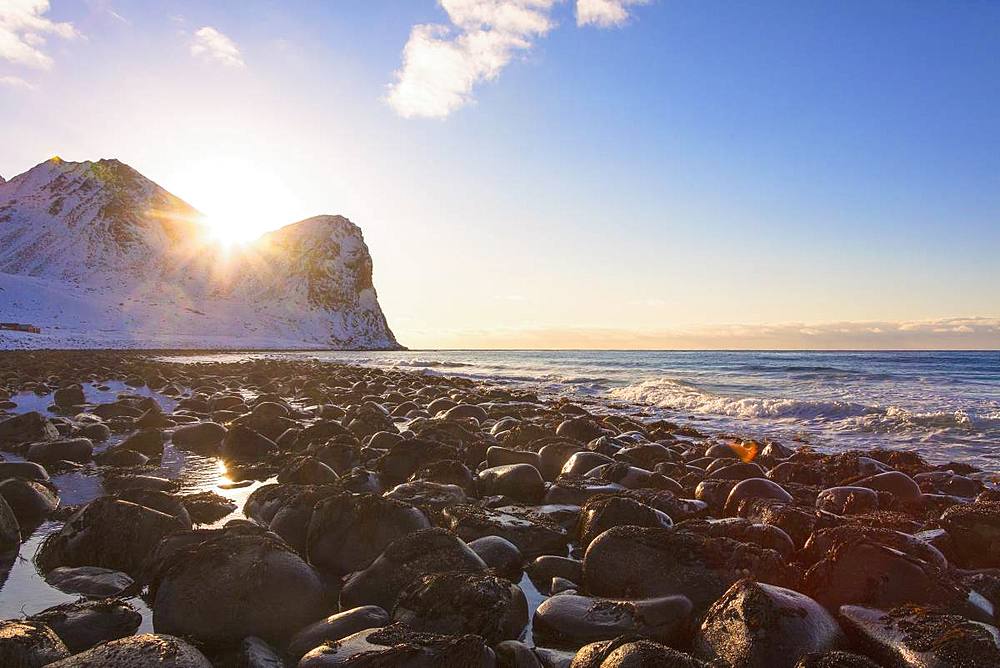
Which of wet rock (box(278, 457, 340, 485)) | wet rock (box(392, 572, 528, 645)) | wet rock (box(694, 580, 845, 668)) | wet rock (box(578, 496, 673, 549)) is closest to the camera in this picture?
wet rock (box(694, 580, 845, 668))

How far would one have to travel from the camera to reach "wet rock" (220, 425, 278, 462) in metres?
8.20

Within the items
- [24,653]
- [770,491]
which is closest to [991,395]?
[770,491]

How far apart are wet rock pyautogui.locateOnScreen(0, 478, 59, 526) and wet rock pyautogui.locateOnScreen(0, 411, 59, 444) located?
3.57 meters

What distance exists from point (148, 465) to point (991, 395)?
2569 cm

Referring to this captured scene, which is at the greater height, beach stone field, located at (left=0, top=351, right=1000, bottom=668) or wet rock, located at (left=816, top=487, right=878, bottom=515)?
beach stone field, located at (left=0, top=351, right=1000, bottom=668)

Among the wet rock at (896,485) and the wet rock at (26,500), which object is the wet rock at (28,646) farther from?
the wet rock at (896,485)

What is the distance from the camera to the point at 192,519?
518 centimetres

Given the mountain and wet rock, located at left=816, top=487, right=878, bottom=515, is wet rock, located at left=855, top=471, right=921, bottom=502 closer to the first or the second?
wet rock, located at left=816, top=487, right=878, bottom=515

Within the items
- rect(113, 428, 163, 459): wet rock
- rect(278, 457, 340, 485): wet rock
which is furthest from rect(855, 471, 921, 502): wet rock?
rect(113, 428, 163, 459): wet rock

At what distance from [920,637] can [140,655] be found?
356 centimetres

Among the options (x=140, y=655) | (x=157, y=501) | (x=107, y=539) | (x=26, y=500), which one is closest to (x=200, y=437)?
(x=26, y=500)

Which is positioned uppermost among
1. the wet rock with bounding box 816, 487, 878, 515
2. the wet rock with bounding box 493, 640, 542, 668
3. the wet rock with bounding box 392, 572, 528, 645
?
the wet rock with bounding box 392, 572, 528, 645

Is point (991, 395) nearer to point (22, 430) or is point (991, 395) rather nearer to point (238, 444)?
point (238, 444)

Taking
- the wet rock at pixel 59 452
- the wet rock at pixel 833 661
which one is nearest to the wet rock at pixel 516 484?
the wet rock at pixel 833 661
